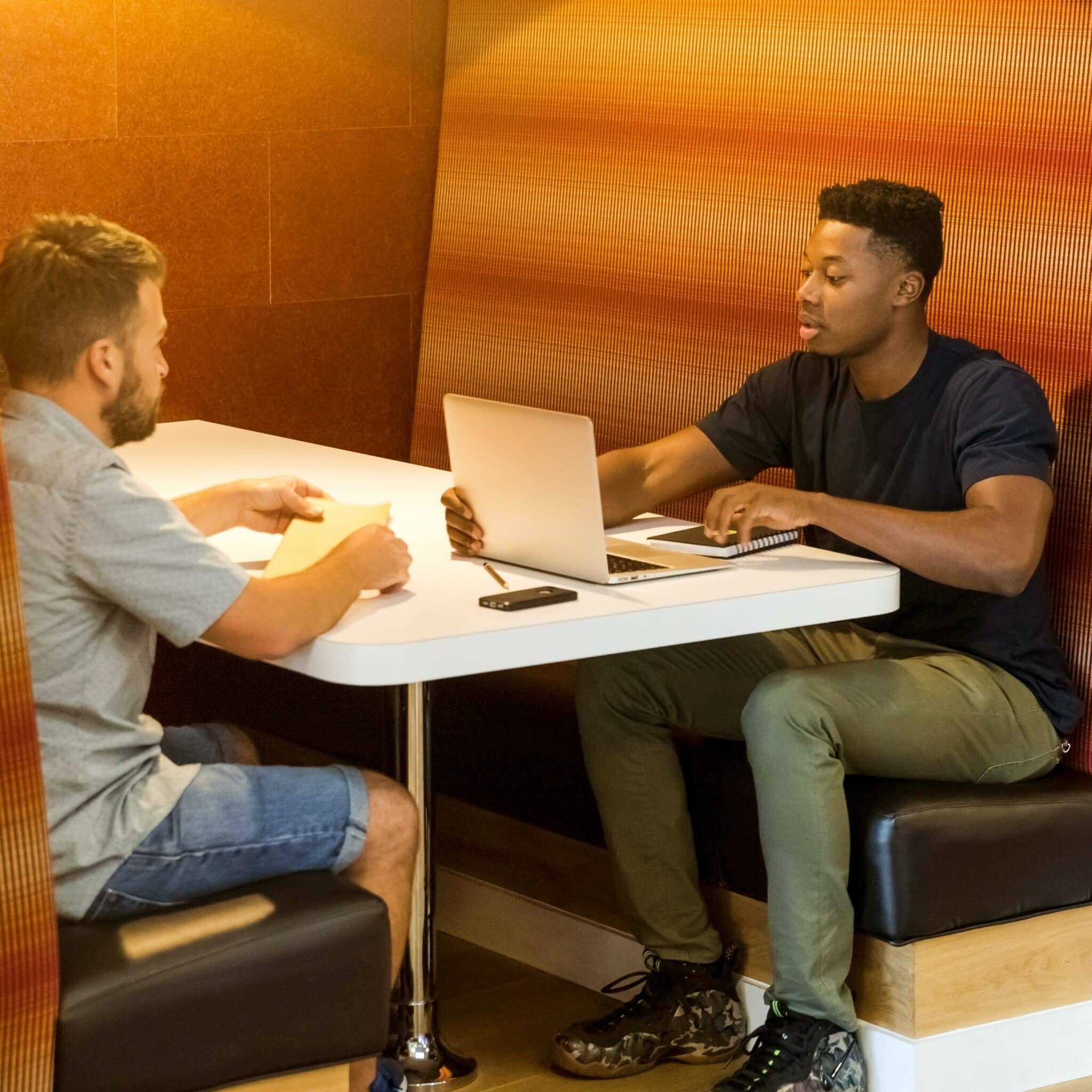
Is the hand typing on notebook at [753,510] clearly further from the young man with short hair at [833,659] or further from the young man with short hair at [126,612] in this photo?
the young man with short hair at [126,612]

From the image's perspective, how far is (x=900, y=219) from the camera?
2596mm

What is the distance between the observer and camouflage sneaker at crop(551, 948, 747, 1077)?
2.48 metres

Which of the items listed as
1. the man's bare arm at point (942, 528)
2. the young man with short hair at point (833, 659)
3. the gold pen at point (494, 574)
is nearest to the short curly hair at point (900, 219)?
the young man with short hair at point (833, 659)

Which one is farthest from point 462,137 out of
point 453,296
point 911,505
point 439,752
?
point 911,505

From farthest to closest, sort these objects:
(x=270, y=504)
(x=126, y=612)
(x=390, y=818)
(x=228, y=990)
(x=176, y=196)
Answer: (x=176, y=196) → (x=270, y=504) → (x=390, y=818) → (x=126, y=612) → (x=228, y=990)

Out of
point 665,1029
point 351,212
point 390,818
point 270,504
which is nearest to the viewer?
point 390,818

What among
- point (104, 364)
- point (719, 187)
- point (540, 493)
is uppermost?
point (719, 187)

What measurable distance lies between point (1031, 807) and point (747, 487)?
57cm

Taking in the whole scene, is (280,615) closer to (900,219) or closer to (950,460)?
(950,460)

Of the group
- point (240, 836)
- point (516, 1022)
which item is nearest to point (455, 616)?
point (240, 836)

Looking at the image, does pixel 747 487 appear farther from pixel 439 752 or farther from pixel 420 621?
pixel 439 752

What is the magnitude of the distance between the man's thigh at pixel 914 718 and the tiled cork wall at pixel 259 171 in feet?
5.49

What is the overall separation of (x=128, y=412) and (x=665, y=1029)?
3.74ft

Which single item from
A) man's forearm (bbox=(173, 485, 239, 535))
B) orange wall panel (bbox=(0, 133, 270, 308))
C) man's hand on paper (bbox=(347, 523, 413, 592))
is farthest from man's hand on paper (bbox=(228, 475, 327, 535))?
orange wall panel (bbox=(0, 133, 270, 308))
